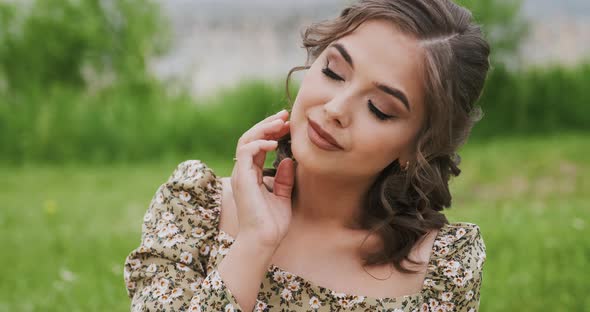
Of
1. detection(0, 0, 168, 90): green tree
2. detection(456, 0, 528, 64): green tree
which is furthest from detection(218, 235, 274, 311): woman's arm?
detection(0, 0, 168, 90): green tree

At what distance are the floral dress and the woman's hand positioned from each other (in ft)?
0.62

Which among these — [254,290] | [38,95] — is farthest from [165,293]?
[38,95]

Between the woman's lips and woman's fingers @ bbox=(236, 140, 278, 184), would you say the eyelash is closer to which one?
the woman's lips

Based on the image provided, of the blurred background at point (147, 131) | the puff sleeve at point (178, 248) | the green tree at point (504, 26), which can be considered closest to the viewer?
the puff sleeve at point (178, 248)

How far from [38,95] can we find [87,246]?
4.27 meters

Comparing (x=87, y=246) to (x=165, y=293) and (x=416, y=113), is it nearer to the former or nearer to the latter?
(x=165, y=293)

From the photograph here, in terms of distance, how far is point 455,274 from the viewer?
2443 millimetres

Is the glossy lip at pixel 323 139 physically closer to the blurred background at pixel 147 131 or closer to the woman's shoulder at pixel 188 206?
the woman's shoulder at pixel 188 206

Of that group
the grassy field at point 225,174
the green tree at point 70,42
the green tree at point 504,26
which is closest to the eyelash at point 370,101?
the grassy field at point 225,174

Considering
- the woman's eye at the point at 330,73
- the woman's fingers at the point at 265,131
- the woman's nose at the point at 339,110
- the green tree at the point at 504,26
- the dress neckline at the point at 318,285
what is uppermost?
the woman's eye at the point at 330,73

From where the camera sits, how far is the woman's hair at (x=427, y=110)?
2.29 metres

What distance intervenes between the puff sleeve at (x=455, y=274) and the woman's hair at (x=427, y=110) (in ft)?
0.31

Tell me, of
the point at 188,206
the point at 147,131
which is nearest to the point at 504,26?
the point at 147,131

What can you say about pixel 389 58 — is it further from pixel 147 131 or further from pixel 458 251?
pixel 147 131
